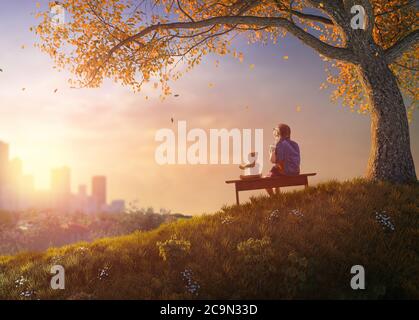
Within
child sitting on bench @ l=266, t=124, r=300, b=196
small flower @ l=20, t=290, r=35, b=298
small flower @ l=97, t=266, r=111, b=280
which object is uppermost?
child sitting on bench @ l=266, t=124, r=300, b=196

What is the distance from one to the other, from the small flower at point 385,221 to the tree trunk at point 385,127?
8.79 feet

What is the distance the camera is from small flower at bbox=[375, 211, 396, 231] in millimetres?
10707

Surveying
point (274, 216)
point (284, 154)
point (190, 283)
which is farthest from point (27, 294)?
point (284, 154)

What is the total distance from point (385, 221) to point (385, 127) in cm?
393

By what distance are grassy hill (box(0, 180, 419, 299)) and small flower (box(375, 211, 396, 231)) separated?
3 cm

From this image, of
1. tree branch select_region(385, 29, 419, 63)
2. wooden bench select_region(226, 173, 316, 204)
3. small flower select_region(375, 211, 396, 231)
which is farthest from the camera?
tree branch select_region(385, 29, 419, 63)

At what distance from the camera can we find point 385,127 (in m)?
13.6

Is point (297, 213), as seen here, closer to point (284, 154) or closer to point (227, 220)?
point (227, 220)

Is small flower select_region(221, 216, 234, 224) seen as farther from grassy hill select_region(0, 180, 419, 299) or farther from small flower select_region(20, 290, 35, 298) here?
small flower select_region(20, 290, 35, 298)

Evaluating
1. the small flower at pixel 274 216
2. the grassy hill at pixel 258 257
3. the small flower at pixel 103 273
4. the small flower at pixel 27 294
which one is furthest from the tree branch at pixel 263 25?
the small flower at pixel 27 294

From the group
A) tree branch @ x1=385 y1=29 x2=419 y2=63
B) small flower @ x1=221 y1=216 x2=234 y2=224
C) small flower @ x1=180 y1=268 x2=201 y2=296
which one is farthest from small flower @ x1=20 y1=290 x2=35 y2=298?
tree branch @ x1=385 y1=29 x2=419 y2=63

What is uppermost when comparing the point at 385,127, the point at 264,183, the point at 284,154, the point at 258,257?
the point at 385,127
